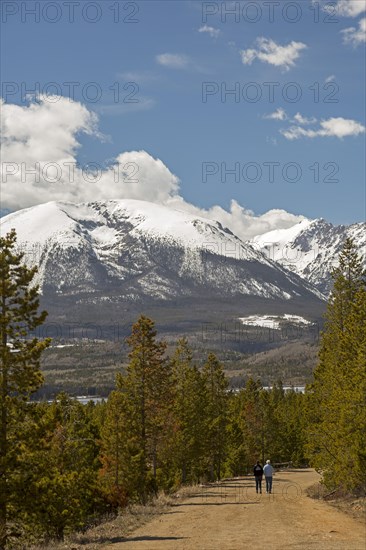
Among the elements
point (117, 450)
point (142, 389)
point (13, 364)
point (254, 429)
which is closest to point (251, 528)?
point (13, 364)

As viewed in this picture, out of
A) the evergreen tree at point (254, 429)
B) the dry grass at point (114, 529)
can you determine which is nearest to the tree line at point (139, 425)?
the evergreen tree at point (254, 429)

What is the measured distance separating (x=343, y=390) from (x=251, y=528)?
14.5m

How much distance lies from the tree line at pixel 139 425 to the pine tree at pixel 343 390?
9 centimetres

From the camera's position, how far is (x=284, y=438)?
94.6 m

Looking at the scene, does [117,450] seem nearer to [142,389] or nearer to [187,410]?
[142,389]

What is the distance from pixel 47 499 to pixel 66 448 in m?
9.07

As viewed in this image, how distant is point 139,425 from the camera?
46469mm

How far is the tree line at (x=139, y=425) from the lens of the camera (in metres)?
26.6

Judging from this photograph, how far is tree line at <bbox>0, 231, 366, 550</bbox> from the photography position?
26.6m

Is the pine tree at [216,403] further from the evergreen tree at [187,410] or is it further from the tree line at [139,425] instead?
the evergreen tree at [187,410]

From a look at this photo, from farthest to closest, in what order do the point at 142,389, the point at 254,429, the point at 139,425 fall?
1. the point at 254,429
2. the point at 142,389
3. the point at 139,425

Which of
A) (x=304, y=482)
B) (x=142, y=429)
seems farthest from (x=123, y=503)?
(x=304, y=482)

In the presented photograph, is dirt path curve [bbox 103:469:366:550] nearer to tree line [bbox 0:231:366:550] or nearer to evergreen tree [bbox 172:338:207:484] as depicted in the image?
tree line [bbox 0:231:366:550]

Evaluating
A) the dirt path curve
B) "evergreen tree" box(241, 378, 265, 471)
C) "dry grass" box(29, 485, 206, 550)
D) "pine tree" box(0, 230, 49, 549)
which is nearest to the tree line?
"pine tree" box(0, 230, 49, 549)
